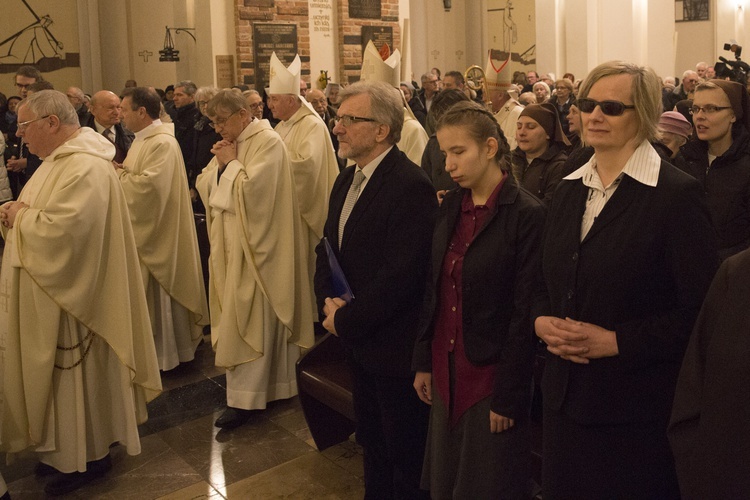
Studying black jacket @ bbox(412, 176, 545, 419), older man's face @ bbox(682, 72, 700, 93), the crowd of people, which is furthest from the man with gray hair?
older man's face @ bbox(682, 72, 700, 93)

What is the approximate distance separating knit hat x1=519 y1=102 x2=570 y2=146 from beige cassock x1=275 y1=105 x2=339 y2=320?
198cm

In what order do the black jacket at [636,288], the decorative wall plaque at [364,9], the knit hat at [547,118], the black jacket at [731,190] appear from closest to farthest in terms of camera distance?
the black jacket at [636,288] < the black jacket at [731,190] < the knit hat at [547,118] < the decorative wall plaque at [364,9]

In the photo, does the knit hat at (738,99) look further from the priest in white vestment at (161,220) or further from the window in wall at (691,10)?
the window in wall at (691,10)

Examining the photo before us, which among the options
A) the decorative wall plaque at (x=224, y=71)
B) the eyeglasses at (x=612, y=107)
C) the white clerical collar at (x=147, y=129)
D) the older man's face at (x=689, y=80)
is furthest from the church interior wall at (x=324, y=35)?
the eyeglasses at (x=612, y=107)

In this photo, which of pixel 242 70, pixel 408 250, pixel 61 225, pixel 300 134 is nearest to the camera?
pixel 408 250

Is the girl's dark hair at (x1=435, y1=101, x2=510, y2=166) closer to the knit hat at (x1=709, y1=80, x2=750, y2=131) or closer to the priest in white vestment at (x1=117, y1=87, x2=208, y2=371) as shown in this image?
the knit hat at (x1=709, y1=80, x2=750, y2=131)

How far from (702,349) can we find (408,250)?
1405 millimetres

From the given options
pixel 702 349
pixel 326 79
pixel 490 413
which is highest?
pixel 326 79

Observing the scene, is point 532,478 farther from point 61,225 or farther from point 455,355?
point 61,225

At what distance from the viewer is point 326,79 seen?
503 inches

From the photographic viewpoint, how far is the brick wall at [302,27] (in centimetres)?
1189

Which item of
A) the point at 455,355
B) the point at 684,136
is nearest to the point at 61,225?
the point at 455,355

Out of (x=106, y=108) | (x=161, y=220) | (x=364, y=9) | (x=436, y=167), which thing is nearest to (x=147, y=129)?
(x=161, y=220)

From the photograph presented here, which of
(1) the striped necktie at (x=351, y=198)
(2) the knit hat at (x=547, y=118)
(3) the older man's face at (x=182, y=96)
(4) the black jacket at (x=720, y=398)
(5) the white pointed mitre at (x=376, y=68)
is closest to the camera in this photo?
(4) the black jacket at (x=720, y=398)
